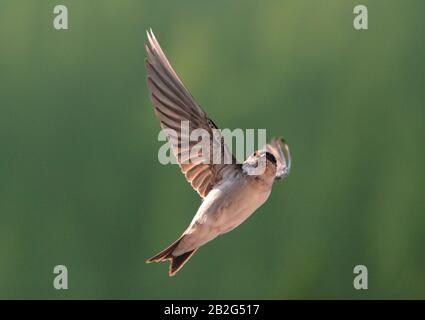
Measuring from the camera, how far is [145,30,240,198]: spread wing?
0.92 meters

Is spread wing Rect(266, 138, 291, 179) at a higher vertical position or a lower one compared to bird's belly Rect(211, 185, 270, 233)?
higher

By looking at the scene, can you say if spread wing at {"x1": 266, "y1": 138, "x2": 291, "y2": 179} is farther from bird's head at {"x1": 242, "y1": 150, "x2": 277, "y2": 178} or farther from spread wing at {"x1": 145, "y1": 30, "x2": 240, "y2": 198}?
spread wing at {"x1": 145, "y1": 30, "x2": 240, "y2": 198}

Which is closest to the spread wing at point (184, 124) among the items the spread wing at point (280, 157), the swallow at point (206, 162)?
the swallow at point (206, 162)

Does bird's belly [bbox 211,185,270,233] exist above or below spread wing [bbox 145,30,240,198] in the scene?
below

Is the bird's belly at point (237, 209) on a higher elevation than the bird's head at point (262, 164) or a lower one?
lower

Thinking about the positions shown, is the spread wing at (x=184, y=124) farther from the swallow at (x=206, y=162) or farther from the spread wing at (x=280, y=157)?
the spread wing at (x=280, y=157)

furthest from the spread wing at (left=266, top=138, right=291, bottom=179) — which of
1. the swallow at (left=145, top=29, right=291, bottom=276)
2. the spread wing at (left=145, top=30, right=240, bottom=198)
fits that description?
the spread wing at (left=145, top=30, right=240, bottom=198)

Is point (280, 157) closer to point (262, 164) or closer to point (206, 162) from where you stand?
point (262, 164)

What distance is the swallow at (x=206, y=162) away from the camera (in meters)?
0.91

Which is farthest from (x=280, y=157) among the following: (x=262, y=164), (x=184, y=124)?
(x=184, y=124)

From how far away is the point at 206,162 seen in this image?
3.37ft

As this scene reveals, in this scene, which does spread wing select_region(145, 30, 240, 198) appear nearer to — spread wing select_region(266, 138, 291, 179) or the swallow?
the swallow

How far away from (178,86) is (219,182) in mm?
159

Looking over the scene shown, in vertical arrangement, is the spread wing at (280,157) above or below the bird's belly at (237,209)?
above
